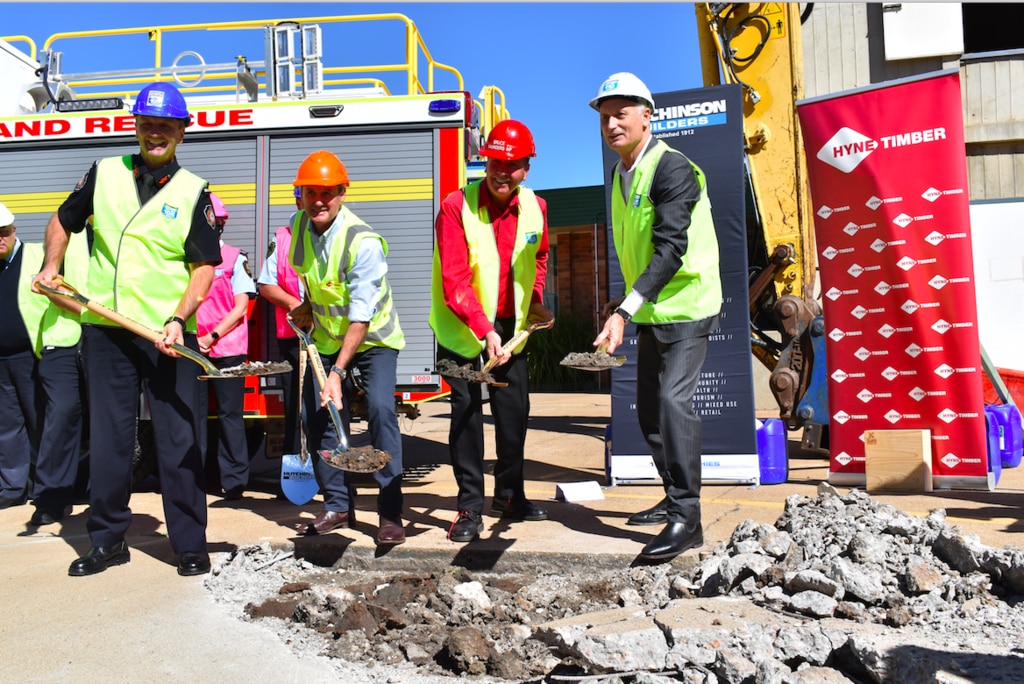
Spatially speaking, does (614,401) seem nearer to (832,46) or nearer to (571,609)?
(571,609)

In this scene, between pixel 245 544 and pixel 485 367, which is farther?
pixel 245 544

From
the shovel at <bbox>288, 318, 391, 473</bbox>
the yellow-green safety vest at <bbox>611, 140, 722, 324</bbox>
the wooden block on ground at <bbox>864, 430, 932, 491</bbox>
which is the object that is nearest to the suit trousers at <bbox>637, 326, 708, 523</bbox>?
the yellow-green safety vest at <bbox>611, 140, 722, 324</bbox>

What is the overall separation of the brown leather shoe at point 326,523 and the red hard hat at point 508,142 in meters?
2.04

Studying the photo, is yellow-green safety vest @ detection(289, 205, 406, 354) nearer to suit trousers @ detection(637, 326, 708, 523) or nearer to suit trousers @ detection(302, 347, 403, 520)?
suit trousers @ detection(302, 347, 403, 520)

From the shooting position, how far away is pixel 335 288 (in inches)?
195

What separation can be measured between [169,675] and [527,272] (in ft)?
8.73

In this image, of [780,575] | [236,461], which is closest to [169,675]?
[780,575]

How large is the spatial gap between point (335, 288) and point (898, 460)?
3.56 metres

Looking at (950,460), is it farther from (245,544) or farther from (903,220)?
(245,544)

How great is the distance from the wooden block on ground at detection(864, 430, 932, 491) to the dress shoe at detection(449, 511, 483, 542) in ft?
8.59

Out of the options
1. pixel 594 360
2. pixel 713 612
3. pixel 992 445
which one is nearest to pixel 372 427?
pixel 594 360

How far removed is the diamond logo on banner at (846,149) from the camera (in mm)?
6164

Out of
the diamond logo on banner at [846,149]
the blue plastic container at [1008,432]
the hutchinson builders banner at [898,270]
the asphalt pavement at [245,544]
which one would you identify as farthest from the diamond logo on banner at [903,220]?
the asphalt pavement at [245,544]

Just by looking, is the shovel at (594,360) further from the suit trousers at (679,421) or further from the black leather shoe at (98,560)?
the black leather shoe at (98,560)
